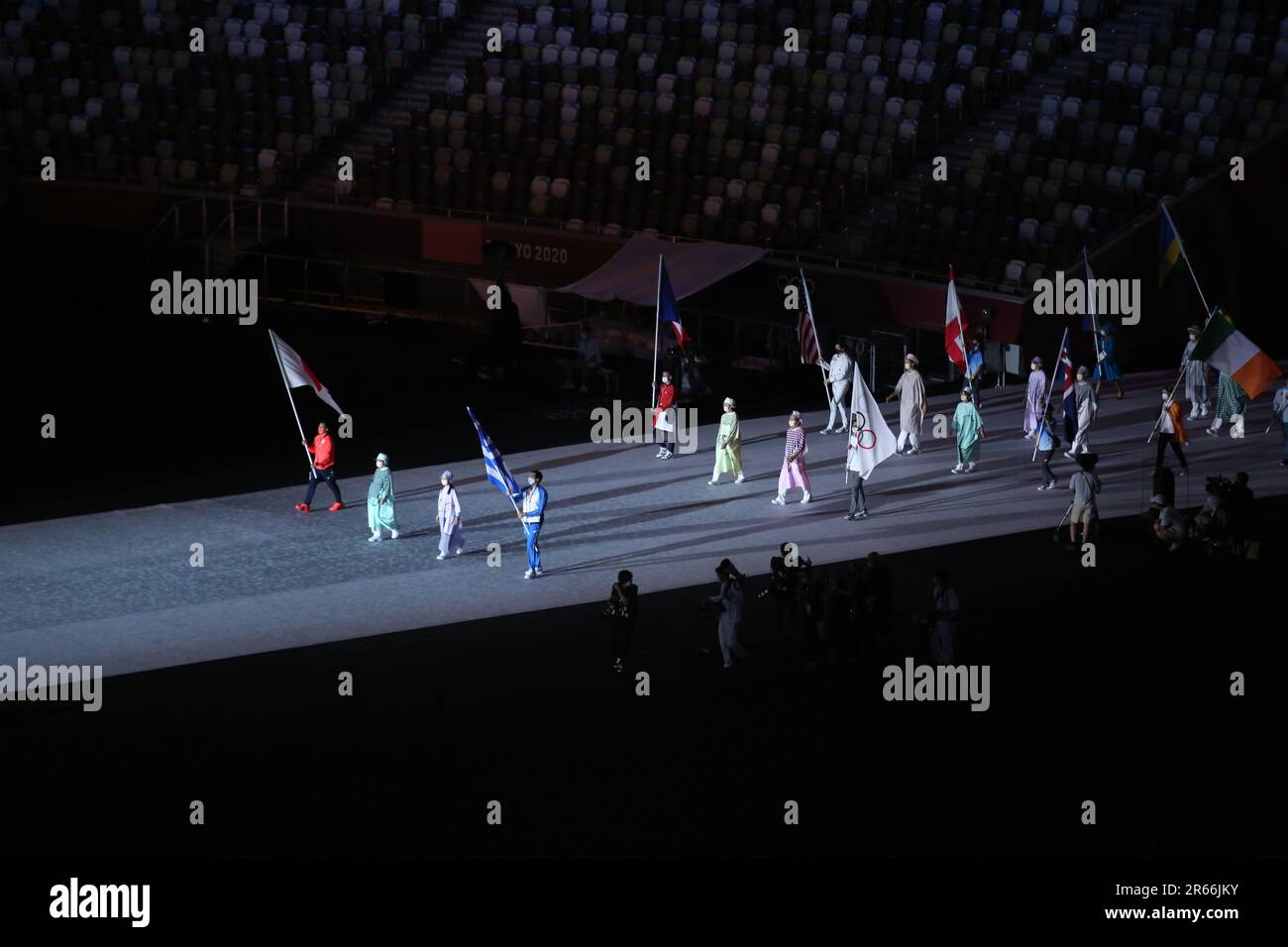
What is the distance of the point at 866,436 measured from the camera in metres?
27.3

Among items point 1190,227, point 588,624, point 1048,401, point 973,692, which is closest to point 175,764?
point 588,624

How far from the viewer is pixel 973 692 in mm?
21344

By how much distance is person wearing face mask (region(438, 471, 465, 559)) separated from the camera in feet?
86.0

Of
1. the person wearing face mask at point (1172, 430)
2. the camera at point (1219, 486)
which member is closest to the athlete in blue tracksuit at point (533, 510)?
the camera at point (1219, 486)

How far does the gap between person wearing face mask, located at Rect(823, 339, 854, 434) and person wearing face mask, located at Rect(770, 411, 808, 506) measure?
3518 mm

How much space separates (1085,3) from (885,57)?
4.12 metres

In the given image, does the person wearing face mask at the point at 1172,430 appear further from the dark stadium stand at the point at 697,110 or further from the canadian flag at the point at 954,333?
the dark stadium stand at the point at 697,110

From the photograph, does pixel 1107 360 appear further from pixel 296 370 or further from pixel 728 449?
pixel 296 370

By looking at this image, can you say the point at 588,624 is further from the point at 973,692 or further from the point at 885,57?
the point at 885,57

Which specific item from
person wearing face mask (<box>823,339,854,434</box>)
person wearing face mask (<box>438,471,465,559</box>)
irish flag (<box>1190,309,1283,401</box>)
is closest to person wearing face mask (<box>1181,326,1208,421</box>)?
irish flag (<box>1190,309,1283,401</box>)

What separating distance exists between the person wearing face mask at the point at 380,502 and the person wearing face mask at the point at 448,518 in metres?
0.83

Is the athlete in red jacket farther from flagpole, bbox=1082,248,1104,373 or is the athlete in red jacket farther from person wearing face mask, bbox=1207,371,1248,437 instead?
person wearing face mask, bbox=1207,371,1248,437

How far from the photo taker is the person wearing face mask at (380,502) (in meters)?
27.0

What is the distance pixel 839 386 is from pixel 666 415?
296 centimetres
